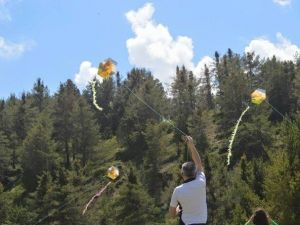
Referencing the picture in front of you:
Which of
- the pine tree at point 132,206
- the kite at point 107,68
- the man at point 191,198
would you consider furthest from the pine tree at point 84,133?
the man at point 191,198

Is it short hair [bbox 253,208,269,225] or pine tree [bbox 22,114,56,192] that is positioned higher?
pine tree [bbox 22,114,56,192]

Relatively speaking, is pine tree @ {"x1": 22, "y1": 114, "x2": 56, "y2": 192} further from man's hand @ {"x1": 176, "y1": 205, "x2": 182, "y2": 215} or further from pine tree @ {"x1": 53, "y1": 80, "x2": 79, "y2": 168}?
man's hand @ {"x1": 176, "y1": 205, "x2": 182, "y2": 215}

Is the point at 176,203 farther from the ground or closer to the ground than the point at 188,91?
closer to the ground

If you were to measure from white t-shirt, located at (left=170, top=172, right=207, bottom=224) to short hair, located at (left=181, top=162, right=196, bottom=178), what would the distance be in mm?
102

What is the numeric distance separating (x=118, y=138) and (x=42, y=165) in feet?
59.0

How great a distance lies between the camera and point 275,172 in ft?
89.2

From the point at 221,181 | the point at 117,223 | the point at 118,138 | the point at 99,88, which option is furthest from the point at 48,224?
the point at 99,88

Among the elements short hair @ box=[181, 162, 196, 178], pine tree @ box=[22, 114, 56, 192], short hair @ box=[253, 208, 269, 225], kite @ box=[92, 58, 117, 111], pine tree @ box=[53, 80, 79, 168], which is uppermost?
pine tree @ box=[53, 80, 79, 168]

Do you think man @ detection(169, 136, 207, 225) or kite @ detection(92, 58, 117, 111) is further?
kite @ detection(92, 58, 117, 111)

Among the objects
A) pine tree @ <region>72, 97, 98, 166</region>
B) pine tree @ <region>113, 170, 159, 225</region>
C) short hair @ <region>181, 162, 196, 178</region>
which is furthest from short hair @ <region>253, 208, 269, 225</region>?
pine tree @ <region>72, 97, 98, 166</region>

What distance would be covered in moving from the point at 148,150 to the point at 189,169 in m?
67.4

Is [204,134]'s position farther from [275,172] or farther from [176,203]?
[176,203]

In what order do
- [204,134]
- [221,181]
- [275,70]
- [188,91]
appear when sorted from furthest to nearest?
1. [188,91]
2. [275,70]
3. [204,134]
4. [221,181]

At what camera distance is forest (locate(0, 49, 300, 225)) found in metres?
37.8
